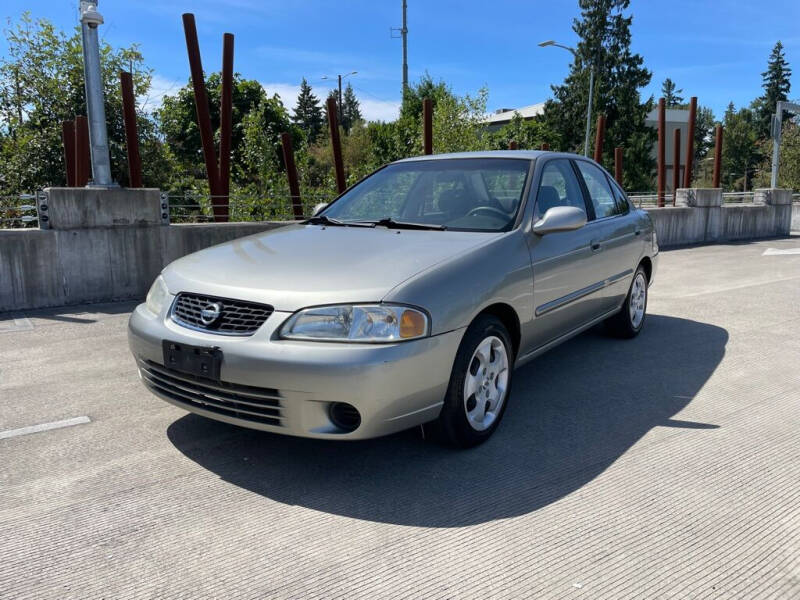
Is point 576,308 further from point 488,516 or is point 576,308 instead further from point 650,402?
point 488,516

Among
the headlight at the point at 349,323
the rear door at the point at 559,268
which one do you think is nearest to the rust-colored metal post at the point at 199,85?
the rear door at the point at 559,268

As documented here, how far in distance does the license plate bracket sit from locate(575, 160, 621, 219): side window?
3.21 meters

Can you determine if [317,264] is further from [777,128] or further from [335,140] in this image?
[777,128]

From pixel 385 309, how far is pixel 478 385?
809 mm

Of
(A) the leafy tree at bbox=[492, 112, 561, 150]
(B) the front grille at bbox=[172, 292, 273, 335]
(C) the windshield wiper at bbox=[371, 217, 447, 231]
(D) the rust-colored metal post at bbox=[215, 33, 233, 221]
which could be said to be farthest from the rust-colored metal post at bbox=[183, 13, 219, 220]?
(A) the leafy tree at bbox=[492, 112, 561, 150]

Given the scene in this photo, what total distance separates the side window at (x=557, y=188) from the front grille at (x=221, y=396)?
2.07 m

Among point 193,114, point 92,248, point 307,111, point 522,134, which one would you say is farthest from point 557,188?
point 307,111

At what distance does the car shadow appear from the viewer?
2.80 m

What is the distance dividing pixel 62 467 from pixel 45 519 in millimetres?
520

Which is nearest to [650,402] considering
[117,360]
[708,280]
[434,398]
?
[434,398]

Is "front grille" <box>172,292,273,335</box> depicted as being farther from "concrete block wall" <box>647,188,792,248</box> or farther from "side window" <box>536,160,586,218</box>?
"concrete block wall" <box>647,188,792,248</box>

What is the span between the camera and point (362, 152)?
50000mm

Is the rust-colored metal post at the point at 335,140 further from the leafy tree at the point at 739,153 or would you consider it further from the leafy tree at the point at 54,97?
the leafy tree at the point at 739,153

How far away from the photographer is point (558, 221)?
3.79m
